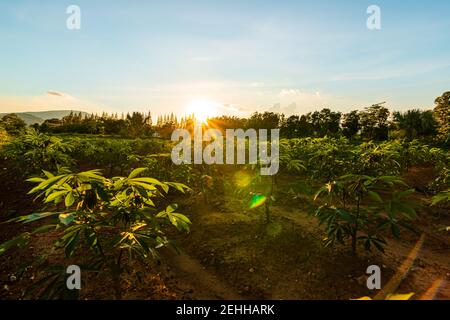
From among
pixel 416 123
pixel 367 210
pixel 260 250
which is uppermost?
pixel 416 123

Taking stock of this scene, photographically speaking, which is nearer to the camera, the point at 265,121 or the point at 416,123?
the point at 416,123

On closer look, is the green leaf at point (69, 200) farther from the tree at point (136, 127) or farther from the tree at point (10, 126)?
the tree at point (136, 127)

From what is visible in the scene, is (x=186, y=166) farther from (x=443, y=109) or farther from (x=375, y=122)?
(x=375, y=122)

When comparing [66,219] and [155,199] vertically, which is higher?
[66,219]

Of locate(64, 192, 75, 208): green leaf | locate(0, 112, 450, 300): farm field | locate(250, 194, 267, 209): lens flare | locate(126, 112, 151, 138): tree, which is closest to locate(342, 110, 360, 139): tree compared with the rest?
locate(126, 112, 151, 138): tree

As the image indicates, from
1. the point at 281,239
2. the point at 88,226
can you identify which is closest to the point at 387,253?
the point at 281,239

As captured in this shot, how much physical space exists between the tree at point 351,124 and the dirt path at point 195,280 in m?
49.6

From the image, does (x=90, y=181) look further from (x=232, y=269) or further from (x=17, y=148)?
(x=17, y=148)

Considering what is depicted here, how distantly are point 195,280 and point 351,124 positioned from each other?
5132cm

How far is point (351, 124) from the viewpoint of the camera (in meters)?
49.9

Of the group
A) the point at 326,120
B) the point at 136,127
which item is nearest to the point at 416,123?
the point at 326,120

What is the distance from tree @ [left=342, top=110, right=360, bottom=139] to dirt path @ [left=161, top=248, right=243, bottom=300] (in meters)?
49.6

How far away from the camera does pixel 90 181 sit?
267cm

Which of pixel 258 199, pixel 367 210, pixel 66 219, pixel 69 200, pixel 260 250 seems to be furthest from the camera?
pixel 258 199
